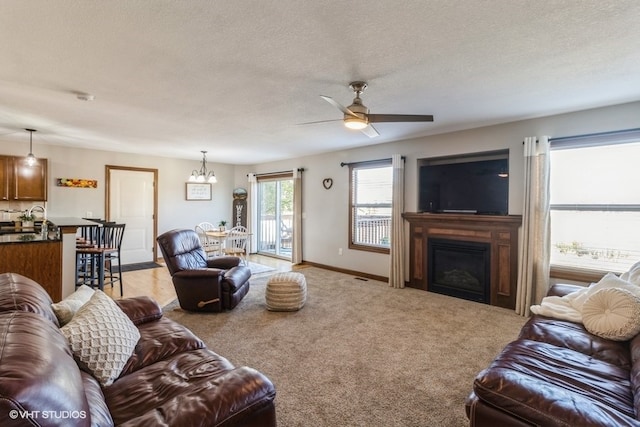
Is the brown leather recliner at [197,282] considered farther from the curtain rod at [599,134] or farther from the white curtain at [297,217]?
the curtain rod at [599,134]

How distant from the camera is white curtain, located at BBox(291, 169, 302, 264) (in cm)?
682

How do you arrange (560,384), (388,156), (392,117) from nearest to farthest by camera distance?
(560,384), (392,117), (388,156)

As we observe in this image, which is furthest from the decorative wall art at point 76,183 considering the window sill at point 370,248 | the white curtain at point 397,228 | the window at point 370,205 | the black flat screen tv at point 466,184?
the black flat screen tv at point 466,184

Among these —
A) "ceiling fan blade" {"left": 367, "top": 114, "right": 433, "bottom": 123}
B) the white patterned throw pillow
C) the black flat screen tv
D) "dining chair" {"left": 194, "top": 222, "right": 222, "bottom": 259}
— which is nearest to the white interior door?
"dining chair" {"left": 194, "top": 222, "right": 222, "bottom": 259}

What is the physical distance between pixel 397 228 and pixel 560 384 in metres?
3.58

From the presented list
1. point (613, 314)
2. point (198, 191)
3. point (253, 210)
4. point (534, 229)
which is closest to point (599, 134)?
point (534, 229)

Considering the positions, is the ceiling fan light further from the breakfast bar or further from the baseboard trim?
the baseboard trim

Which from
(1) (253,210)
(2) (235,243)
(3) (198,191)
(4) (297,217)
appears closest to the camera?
(2) (235,243)

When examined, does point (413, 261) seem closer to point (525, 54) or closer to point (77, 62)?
point (525, 54)

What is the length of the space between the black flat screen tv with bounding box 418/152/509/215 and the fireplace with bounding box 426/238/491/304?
502 mm

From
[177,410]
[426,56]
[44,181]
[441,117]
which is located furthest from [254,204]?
[177,410]

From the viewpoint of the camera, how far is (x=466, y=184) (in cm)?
445

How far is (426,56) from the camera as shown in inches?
89.7

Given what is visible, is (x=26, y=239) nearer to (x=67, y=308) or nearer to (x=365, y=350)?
(x=67, y=308)
